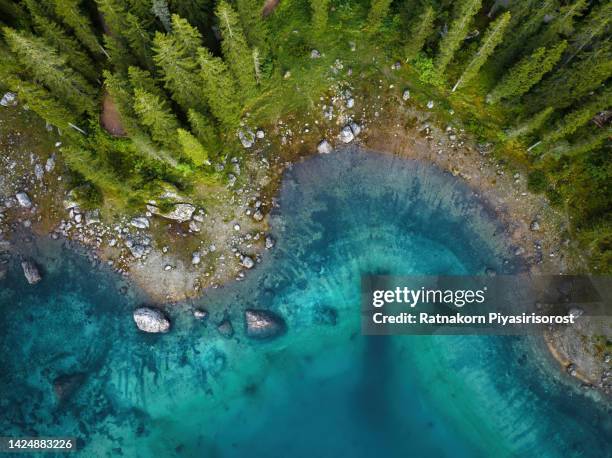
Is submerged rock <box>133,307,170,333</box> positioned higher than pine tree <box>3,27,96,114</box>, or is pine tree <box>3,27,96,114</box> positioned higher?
pine tree <box>3,27,96,114</box>

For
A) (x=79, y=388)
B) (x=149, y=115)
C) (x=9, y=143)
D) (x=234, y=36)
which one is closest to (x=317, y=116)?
(x=234, y=36)

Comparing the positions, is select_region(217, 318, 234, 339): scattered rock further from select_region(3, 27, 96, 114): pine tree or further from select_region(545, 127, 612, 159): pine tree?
select_region(545, 127, 612, 159): pine tree

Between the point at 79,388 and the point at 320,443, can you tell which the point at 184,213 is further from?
the point at 320,443

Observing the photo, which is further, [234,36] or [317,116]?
[317,116]

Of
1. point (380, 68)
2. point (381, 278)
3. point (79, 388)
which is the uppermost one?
point (380, 68)

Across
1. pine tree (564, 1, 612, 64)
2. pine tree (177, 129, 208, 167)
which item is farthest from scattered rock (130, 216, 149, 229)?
pine tree (564, 1, 612, 64)

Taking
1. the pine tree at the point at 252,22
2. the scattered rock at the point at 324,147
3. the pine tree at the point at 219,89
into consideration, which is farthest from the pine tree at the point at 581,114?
the pine tree at the point at 219,89
